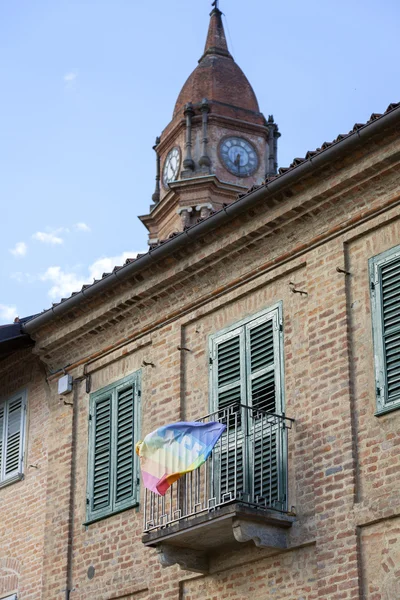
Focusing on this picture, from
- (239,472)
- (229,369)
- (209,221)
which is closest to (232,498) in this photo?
(239,472)

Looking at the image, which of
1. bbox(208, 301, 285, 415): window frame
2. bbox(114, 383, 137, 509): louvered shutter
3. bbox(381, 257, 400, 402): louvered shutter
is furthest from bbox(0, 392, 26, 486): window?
bbox(381, 257, 400, 402): louvered shutter

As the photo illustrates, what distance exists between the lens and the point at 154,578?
46.9 ft

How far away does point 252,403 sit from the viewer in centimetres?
1380

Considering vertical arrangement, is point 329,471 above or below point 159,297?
below

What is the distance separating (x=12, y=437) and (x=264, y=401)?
5.23 m

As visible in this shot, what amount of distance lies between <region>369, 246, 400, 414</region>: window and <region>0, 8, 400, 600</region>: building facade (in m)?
0.02

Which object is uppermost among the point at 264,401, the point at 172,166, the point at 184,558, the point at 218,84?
the point at 218,84

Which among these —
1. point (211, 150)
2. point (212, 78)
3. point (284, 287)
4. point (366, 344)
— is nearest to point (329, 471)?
point (366, 344)

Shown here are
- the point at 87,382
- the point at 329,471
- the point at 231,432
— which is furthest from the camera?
the point at 87,382

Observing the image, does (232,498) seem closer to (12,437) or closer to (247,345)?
(247,345)

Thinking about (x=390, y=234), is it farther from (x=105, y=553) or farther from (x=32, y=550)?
(x=32, y=550)

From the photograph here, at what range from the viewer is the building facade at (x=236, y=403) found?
12.4 meters

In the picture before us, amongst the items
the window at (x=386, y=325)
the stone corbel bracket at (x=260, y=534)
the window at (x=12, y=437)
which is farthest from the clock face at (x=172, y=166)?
the stone corbel bracket at (x=260, y=534)

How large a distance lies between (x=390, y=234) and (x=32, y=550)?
6.94 meters
